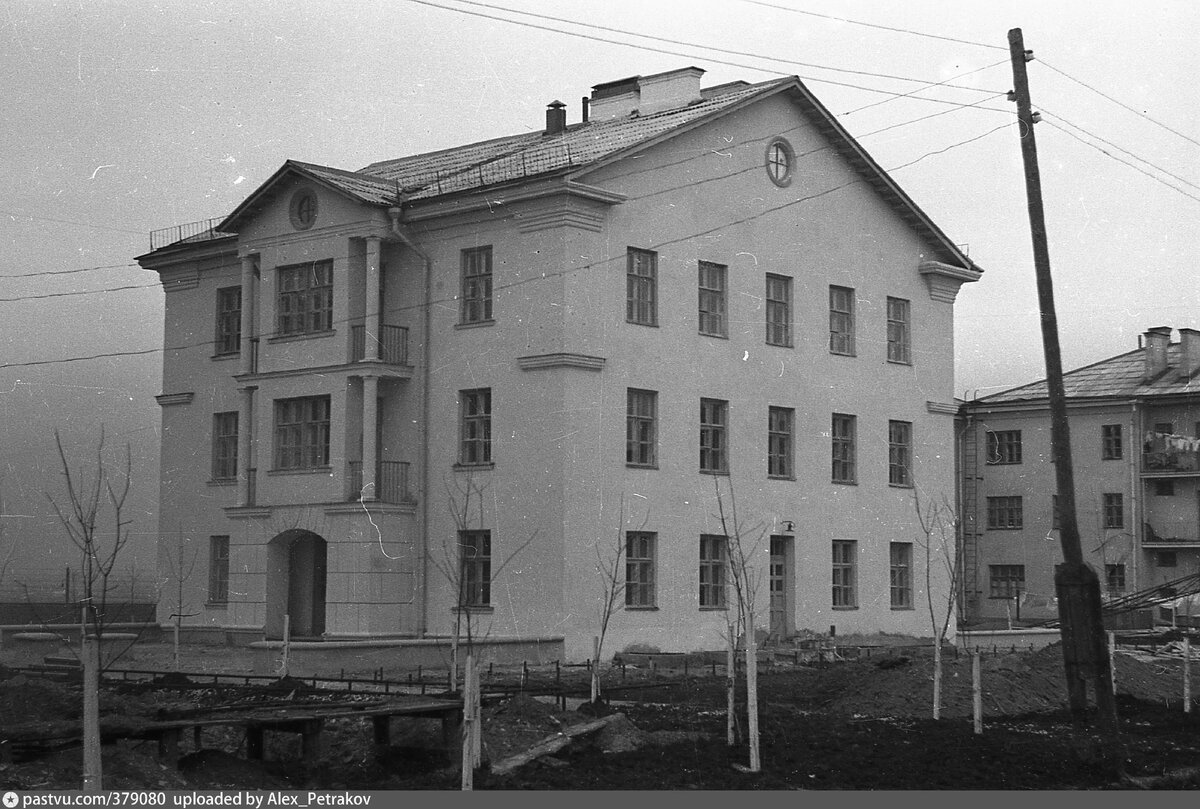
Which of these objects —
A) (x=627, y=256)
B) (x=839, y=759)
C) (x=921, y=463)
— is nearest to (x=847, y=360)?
(x=921, y=463)

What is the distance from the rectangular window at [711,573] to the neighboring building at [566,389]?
8 cm

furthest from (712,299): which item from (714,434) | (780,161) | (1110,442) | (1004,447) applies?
(1004,447)

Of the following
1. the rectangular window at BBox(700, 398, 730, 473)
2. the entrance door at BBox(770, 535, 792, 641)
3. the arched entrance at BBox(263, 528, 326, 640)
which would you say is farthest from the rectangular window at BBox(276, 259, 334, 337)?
the entrance door at BBox(770, 535, 792, 641)

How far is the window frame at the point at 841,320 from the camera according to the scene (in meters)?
42.9

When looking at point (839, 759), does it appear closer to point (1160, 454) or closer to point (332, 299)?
point (332, 299)

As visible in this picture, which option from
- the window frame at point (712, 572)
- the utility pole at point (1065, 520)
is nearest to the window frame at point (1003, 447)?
the window frame at point (712, 572)

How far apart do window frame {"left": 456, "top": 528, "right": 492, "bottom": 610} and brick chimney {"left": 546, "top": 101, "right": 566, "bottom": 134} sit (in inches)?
532

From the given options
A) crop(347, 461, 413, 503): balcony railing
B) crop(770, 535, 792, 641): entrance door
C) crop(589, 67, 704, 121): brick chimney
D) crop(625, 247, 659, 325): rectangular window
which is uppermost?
crop(589, 67, 704, 121): brick chimney

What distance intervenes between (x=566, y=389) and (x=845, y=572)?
36.3ft

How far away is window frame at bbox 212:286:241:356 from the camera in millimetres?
43688

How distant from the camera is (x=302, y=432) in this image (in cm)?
3962

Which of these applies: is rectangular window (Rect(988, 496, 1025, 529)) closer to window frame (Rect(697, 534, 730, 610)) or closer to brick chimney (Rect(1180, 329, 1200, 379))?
brick chimney (Rect(1180, 329, 1200, 379))

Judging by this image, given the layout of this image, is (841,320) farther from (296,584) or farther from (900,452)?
(296,584)

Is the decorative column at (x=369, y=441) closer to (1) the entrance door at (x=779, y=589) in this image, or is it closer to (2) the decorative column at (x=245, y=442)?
(2) the decorative column at (x=245, y=442)
